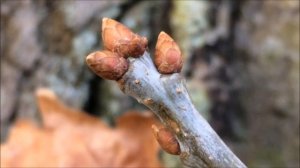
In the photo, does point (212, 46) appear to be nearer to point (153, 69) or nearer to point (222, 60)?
point (222, 60)

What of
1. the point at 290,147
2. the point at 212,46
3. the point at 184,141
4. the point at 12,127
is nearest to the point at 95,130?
the point at 12,127

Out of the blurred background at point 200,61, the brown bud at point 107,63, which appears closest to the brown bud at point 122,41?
the brown bud at point 107,63

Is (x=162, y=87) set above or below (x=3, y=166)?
above

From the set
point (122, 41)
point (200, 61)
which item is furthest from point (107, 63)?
point (200, 61)

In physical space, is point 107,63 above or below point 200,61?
below

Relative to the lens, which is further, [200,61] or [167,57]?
[200,61]

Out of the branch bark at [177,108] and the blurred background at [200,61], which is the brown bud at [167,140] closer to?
the branch bark at [177,108]

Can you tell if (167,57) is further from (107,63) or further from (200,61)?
(200,61)
